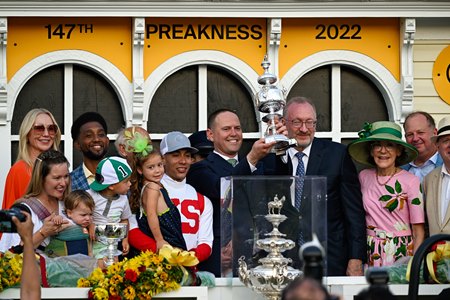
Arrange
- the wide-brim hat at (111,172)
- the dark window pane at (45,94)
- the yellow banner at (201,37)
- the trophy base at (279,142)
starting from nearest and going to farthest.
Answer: the trophy base at (279,142) < the wide-brim hat at (111,172) < the dark window pane at (45,94) < the yellow banner at (201,37)

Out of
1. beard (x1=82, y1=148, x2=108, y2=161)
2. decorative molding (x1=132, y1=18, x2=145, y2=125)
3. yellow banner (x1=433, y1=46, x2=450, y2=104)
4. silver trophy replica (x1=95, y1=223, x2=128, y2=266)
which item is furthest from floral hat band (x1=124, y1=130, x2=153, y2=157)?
yellow banner (x1=433, y1=46, x2=450, y2=104)

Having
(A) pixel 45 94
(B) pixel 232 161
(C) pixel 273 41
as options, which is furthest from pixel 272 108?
(A) pixel 45 94

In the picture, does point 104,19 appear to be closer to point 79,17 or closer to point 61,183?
point 79,17

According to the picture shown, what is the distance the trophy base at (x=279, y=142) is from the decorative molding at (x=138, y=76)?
131 inches

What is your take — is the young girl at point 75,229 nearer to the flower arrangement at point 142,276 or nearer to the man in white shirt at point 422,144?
the flower arrangement at point 142,276

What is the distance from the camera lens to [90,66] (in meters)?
12.5

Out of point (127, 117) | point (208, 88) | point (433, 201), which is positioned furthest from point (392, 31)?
point (433, 201)

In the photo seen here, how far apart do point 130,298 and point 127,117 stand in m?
4.10

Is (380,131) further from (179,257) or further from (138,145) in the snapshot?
(179,257)

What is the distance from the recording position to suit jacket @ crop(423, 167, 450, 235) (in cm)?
949

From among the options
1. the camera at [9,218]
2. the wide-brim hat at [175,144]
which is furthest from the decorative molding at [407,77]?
the camera at [9,218]

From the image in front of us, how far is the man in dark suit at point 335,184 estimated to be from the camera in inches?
372

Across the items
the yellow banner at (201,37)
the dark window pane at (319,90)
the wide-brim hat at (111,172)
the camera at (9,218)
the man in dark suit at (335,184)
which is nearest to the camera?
the camera at (9,218)

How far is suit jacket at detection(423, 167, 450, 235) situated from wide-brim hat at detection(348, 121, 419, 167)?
0.71ft
